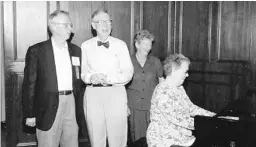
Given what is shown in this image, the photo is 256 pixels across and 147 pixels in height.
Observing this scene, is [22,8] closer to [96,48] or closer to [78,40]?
[78,40]

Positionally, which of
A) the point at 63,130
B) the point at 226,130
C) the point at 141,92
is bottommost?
the point at 63,130

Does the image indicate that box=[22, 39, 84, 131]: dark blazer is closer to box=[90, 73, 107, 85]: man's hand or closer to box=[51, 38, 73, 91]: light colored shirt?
box=[51, 38, 73, 91]: light colored shirt

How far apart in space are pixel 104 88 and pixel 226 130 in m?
1.40

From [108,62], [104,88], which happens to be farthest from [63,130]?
[108,62]

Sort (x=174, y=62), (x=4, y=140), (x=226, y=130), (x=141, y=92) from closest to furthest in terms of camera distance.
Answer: (x=226, y=130), (x=174, y=62), (x=141, y=92), (x=4, y=140)

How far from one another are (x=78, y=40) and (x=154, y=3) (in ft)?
4.27

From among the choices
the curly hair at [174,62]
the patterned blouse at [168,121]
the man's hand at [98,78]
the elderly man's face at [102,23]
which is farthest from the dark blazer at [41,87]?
the curly hair at [174,62]

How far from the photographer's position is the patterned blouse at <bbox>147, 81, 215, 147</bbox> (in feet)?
9.35

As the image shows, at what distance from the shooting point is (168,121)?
113 inches

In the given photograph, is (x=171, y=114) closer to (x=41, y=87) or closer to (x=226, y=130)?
(x=226, y=130)

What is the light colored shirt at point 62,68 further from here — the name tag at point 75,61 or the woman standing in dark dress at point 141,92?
the woman standing in dark dress at point 141,92

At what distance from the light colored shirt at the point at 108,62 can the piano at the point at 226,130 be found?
1.06m

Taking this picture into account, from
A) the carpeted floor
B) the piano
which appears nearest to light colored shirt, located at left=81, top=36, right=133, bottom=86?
the piano

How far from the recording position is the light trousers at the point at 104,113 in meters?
3.41
